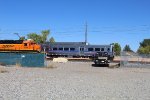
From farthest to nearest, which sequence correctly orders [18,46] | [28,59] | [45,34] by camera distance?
[45,34], [18,46], [28,59]

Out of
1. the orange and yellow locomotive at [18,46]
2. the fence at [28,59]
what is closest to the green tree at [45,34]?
the orange and yellow locomotive at [18,46]

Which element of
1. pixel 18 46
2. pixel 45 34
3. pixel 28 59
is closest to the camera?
pixel 28 59

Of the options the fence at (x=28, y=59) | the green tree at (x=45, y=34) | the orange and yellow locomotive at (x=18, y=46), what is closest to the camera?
the fence at (x=28, y=59)

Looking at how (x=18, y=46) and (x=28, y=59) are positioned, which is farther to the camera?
(x=18, y=46)

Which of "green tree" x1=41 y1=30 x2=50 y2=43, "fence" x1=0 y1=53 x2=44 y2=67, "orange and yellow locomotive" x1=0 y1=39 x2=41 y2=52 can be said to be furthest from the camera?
"green tree" x1=41 y1=30 x2=50 y2=43

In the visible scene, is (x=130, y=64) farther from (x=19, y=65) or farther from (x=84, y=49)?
(x=84, y=49)

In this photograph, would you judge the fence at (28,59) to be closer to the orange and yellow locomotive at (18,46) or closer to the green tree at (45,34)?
the orange and yellow locomotive at (18,46)

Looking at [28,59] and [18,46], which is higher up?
[18,46]

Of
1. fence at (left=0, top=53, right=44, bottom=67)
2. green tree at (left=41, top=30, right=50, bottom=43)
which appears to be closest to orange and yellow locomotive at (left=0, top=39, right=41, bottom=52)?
fence at (left=0, top=53, right=44, bottom=67)

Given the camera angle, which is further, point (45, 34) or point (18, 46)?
point (45, 34)

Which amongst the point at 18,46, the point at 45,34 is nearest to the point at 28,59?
the point at 18,46

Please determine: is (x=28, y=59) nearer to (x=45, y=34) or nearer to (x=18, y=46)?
(x=18, y=46)

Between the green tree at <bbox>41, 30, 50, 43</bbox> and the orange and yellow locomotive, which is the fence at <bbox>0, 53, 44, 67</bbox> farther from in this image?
the green tree at <bbox>41, 30, 50, 43</bbox>

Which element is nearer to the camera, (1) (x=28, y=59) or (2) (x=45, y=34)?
(1) (x=28, y=59)
